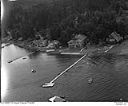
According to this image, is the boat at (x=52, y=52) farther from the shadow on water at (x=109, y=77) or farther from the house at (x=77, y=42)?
the shadow on water at (x=109, y=77)

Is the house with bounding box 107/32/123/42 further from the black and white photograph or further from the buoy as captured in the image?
the buoy

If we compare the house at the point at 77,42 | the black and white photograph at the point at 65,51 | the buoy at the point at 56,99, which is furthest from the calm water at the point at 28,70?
the buoy at the point at 56,99

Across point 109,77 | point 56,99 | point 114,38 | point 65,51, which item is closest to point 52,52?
point 65,51

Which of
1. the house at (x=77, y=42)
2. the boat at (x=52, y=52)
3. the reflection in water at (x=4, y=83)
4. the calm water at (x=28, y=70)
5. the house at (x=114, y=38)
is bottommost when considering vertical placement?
the reflection in water at (x=4, y=83)

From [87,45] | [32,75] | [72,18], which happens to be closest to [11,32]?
[72,18]

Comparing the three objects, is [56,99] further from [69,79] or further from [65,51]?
[65,51]

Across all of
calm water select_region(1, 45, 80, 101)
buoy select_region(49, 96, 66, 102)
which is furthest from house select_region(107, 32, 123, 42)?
buoy select_region(49, 96, 66, 102)

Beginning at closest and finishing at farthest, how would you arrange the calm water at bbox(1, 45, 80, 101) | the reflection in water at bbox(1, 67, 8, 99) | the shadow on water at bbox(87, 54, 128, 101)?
the shadow on water at bbox(87, 54, 128, 101), the reflection in water at bbox(1, 67, 8, 99), the calm water at bbox(1, 45, 80, 101)
